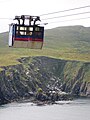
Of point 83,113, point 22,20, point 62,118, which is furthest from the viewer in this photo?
point 83,113

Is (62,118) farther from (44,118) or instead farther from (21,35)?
(21,35)

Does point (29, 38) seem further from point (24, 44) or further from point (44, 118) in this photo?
point (44, 118)

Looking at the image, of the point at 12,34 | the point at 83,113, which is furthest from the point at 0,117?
the point at 12,34

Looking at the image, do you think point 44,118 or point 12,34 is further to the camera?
point 44,118

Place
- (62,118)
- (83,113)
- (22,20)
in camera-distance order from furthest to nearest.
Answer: (83,113), (62,118), (22,20)

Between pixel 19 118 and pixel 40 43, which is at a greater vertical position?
pixel 40 43

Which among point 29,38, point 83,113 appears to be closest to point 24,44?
point 29,38
